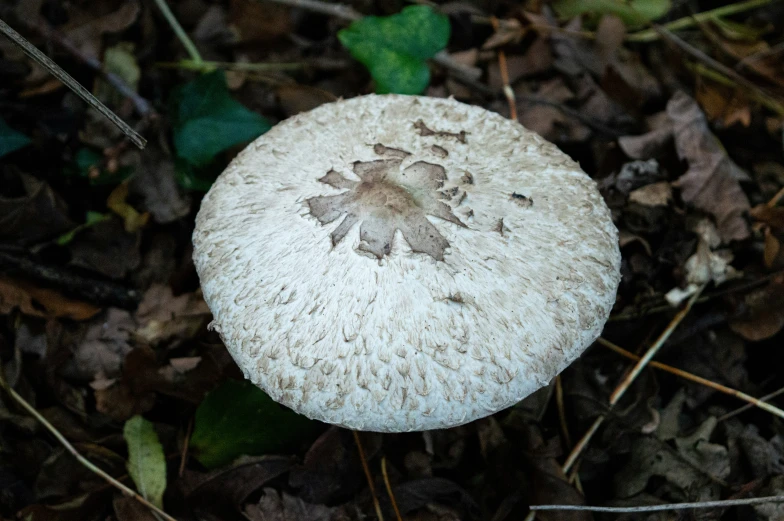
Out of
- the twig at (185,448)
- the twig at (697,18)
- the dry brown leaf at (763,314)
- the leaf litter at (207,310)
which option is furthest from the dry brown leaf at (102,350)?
the twig at (697,18)

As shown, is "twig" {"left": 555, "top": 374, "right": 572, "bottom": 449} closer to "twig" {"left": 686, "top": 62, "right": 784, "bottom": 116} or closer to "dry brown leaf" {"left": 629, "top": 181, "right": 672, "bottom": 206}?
"dry brown leaf" {"left": 629, "top": 181, "right": 672, "bottom": 206}

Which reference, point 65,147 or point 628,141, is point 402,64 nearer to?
point 628,141

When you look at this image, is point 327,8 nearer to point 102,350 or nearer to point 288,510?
point 102,350

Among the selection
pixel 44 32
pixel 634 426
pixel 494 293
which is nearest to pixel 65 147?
pixel 44 32

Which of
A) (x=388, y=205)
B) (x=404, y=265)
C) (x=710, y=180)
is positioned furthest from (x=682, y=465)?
(x=388, y=205)

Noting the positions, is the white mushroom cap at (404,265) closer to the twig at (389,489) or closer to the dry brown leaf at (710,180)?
the twig at (389,489)

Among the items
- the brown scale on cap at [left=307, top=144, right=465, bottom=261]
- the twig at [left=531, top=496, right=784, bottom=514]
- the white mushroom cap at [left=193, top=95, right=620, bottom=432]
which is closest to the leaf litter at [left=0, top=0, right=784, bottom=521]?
the twig at [left=531, top=496, right=784, bottom=514]
